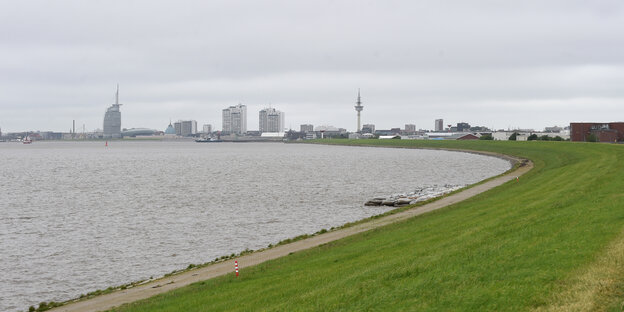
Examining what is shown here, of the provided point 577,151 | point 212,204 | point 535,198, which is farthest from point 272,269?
point 577,151

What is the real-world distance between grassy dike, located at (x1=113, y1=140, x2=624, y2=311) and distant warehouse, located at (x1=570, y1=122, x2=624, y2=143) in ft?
434

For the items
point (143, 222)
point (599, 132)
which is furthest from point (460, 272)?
point (599, 132)

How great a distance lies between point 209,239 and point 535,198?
2020 centimetres

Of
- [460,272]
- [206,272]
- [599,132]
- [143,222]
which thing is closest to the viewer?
[460,272]

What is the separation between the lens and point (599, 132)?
15250 centimetres

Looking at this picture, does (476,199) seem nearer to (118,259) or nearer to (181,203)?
Result: (118,259)

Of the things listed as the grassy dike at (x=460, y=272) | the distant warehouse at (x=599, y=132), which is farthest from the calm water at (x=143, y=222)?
the distant warehouse at (x=599, y=132)

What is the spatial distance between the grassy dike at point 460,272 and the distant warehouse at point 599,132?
434 feet

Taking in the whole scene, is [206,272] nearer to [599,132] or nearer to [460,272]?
[460,272]

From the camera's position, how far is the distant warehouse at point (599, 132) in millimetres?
148500

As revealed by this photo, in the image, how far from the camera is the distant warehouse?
487 feet

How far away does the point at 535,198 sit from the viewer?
3484 centimetres

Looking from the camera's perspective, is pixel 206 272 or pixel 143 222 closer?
pixel 206 272

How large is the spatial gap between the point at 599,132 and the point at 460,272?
152655mm
